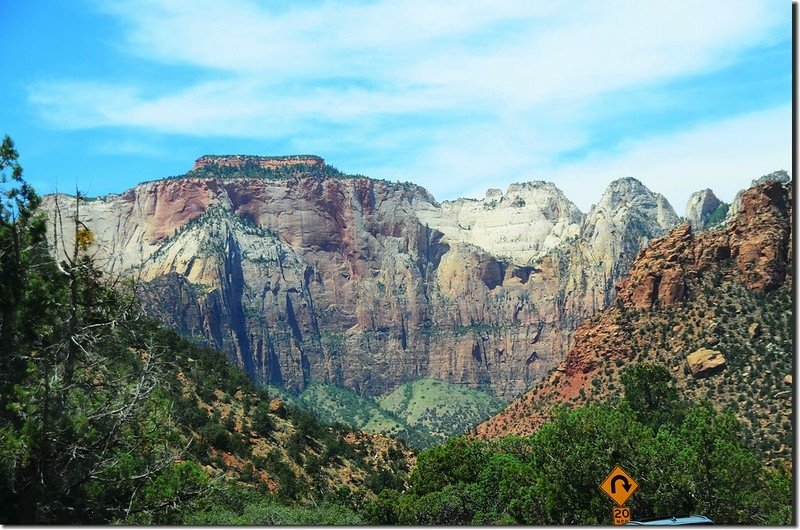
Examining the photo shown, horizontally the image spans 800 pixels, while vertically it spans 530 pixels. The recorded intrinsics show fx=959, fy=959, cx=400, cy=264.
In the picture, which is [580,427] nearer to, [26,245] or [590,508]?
[590,508]

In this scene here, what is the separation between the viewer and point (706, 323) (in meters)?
102

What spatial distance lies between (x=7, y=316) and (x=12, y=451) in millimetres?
4519

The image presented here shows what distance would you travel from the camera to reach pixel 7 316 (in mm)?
29109

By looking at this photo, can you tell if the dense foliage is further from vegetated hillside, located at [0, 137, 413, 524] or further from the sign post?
vegetated hillside, located at [0, 137, 413, 524]

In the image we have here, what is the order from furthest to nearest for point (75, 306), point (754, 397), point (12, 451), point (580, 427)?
point (754, 397) < point (580, 427) < point (75, 306) < point (12, 451)

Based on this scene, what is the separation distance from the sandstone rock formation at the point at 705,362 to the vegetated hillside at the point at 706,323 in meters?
0.28

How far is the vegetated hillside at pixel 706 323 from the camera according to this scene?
3568 inches

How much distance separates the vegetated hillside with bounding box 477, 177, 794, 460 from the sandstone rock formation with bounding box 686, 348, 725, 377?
0.28m

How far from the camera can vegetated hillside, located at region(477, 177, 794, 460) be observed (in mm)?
90625

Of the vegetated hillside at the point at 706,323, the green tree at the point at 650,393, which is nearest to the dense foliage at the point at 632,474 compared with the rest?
the green tree at the point at 650,393

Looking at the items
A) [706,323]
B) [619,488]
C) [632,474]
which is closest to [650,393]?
[706,323]

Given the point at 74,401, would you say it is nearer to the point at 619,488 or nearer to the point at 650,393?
the point at 619,488

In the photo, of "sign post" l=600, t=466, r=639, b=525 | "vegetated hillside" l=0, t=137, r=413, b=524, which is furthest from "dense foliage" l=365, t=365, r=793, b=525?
"vegetated hillside" l=0, t=137, r=413, b=524

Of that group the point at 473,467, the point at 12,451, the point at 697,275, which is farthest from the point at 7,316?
the point at 697,275
